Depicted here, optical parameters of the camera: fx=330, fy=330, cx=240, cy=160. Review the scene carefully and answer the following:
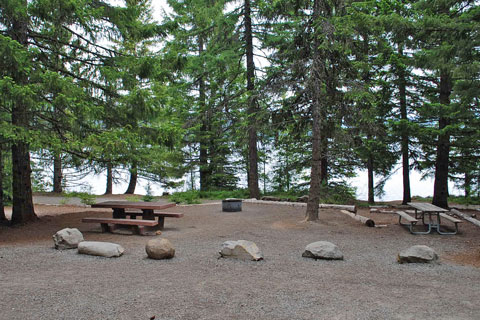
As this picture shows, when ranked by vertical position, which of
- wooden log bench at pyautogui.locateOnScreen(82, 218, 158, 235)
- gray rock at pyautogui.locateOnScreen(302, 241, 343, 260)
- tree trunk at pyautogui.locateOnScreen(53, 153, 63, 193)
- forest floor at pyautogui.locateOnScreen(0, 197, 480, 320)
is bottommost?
forest floor at pyautogui.locateOnScreen(0, 197, 480, 320)

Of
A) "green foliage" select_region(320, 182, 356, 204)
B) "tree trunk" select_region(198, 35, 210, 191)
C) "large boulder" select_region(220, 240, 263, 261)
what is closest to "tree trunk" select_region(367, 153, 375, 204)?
"green foliage" select_region(320, 182, 356, 204)

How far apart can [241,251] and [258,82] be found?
33.3ft

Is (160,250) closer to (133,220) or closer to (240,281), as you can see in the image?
(240,281)

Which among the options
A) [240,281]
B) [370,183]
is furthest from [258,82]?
[240,281]

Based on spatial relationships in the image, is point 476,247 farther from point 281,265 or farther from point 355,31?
point 355,31

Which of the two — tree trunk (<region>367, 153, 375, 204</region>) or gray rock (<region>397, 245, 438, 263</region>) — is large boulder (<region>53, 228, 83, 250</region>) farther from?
tree trunk (<region>367, 153, 375, 204</region>)

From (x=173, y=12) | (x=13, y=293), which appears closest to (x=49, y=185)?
(x=173, y=12)

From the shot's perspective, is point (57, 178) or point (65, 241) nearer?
point (65, 241)

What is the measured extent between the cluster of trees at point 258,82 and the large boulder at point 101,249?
207 cm

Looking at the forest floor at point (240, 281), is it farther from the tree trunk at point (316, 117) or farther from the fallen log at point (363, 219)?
the tree trunk at point (316, 117)

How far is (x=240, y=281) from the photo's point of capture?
4.46 meters

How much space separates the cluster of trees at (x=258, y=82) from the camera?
6.91 metres

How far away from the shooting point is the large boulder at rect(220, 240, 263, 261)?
18.3ft

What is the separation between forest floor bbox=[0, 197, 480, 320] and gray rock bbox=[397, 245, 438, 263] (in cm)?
16
